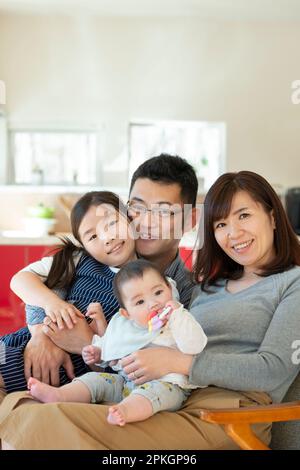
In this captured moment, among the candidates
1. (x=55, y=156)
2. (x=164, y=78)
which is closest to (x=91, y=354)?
(x=55, y=156)

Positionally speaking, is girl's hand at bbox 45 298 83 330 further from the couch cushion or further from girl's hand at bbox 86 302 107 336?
the couch cushion

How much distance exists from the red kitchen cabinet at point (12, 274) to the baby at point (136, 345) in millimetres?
1647

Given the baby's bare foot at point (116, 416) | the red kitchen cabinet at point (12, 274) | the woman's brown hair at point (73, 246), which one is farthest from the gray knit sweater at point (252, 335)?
the red kitchen cabinet at point (12, 274)

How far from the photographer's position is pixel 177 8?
12.6 ft

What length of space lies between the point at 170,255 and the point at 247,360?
394 millimetres

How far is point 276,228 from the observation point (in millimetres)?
1087

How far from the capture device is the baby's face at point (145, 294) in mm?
919

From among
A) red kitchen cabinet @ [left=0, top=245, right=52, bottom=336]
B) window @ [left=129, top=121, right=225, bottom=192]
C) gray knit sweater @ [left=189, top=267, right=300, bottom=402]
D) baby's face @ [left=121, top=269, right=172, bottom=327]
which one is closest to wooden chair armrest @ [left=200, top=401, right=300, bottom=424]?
gray knit sweater @ [left=189, top=267, right=300, bottom=402]

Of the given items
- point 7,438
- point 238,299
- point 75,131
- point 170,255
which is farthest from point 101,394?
point 75,131

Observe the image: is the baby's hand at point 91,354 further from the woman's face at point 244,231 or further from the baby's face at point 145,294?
the woman's face at point 244,231

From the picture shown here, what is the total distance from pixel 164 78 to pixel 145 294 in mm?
3270

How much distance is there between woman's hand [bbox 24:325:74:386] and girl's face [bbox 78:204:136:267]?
18cm

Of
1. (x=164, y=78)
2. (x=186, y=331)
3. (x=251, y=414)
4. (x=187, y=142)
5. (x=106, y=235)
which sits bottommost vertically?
(x=251, y=414)

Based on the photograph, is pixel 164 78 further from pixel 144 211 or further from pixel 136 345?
pixel 136 345
